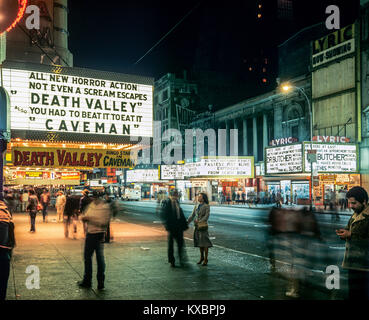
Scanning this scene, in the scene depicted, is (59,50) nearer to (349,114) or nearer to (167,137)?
(349,114)

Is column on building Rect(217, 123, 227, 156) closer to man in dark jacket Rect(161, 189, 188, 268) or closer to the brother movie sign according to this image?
the brother movie sign

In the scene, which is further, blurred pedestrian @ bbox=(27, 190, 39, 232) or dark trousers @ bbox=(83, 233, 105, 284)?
blurred pedestrian @ bbox=(27, 190, 39, 232)

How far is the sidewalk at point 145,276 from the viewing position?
787 centimetres

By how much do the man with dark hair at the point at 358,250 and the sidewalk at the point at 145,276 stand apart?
8.50 feet

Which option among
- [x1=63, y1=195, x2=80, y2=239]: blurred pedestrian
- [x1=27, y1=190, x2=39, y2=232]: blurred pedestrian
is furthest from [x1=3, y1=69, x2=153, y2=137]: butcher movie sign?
[x1=27, y1=190, x2=39, y2=232]: blurred pedestrian

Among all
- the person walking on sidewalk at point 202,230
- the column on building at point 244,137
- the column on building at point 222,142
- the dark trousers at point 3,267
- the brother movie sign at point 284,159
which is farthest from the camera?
the column on building at point 222,142

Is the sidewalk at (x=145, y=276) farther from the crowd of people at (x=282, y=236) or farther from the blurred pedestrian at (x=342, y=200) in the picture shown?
the blurred pedestrian at (x=342, y=200)

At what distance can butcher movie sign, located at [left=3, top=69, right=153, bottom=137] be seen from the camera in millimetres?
12117

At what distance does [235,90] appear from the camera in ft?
293

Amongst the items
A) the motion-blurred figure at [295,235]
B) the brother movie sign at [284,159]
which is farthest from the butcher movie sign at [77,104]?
the brother movie sign at [284,159]

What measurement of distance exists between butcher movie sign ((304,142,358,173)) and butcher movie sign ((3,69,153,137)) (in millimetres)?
25189

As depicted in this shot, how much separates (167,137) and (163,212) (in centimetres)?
7444

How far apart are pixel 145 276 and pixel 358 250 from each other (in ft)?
17.6

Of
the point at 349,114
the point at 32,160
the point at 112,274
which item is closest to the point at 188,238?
the point at 32,160
